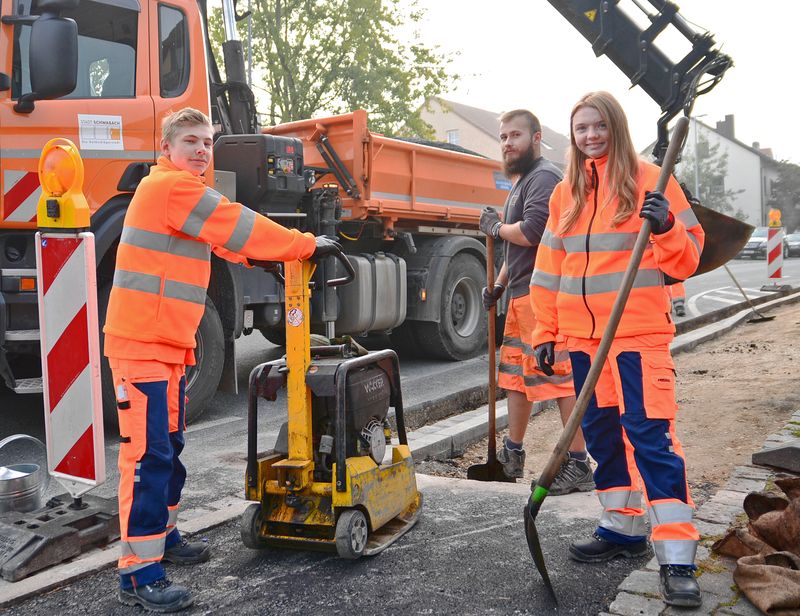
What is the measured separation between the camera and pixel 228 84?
268 inches

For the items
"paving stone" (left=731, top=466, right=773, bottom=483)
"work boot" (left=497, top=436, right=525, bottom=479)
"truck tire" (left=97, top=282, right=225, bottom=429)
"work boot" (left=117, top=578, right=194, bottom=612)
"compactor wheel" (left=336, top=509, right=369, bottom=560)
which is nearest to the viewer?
"work boot" (left=117, top=578, right=194, bottom=612)

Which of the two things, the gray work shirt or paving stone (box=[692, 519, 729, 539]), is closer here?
paving stone (box=[692, 519, 729, 539])

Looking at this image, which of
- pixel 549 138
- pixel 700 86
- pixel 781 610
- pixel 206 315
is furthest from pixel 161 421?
pixel 549 138

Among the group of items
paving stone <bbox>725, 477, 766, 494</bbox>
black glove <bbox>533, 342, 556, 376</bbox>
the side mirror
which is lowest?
paving stone <bbox>725, 477, 766, 494</bbox>

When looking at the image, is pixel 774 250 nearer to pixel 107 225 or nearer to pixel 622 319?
pixel 107 225

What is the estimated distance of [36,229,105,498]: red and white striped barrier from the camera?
3.34 meters

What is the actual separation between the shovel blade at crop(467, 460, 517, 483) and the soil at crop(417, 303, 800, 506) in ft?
1.44

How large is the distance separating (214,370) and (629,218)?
3671mm

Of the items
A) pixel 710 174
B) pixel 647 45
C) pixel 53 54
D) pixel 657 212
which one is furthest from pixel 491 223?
pixel 710 174

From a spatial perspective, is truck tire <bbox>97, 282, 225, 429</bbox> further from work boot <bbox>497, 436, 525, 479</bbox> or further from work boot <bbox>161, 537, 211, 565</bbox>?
work boot <bbox>161, 537, 211, 565</bbox>

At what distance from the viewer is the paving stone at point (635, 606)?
2549 millimetres

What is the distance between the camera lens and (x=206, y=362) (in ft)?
18.7

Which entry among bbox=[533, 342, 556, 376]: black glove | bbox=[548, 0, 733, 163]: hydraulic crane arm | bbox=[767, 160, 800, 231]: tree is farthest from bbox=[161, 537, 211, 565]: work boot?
bbox=[767, 160, 800, 231]: tree

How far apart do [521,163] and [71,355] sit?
2524 mm
